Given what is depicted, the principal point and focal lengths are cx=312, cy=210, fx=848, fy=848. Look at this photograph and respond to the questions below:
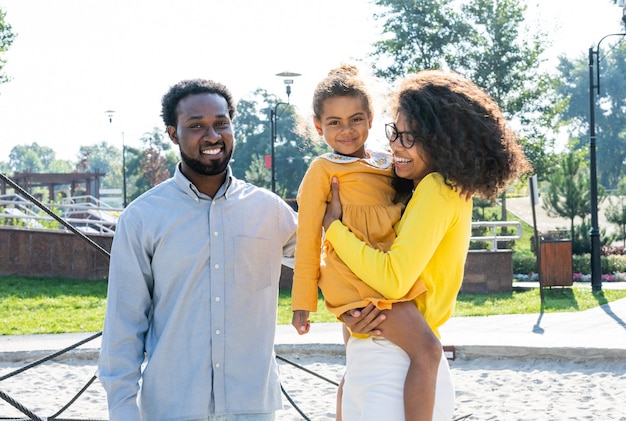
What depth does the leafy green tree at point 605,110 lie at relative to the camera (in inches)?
3440

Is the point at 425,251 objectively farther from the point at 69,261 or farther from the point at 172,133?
the point at 69,261

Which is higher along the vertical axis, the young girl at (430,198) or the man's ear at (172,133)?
the man's ear at (172,133)

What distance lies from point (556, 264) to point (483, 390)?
10312 mm

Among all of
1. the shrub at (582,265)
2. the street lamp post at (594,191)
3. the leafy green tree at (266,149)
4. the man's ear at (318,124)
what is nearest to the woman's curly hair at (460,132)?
the man's ear at (318,124)

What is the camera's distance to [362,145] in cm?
319

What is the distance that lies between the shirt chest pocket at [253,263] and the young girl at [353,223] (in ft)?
0.41

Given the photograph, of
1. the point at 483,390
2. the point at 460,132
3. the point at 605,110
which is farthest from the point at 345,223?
the point at 605,110

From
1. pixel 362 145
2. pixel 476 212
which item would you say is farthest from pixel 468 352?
pixel 476 212

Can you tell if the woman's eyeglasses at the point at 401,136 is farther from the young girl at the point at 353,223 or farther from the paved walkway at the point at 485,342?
the paved walkway at the point at 485,342

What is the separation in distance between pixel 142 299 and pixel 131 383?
277mm

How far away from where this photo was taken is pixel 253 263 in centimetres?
299

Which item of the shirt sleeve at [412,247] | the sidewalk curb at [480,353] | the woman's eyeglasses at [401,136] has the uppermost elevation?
the woman's eyeglasses at [401,136]

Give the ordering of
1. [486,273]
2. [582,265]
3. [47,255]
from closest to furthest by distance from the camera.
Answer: [486,273], [47,255], [582,265]

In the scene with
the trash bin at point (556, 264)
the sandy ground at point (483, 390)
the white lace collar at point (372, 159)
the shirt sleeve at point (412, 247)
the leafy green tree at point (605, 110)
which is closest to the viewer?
the shirt sleeve at point (412, 247)
